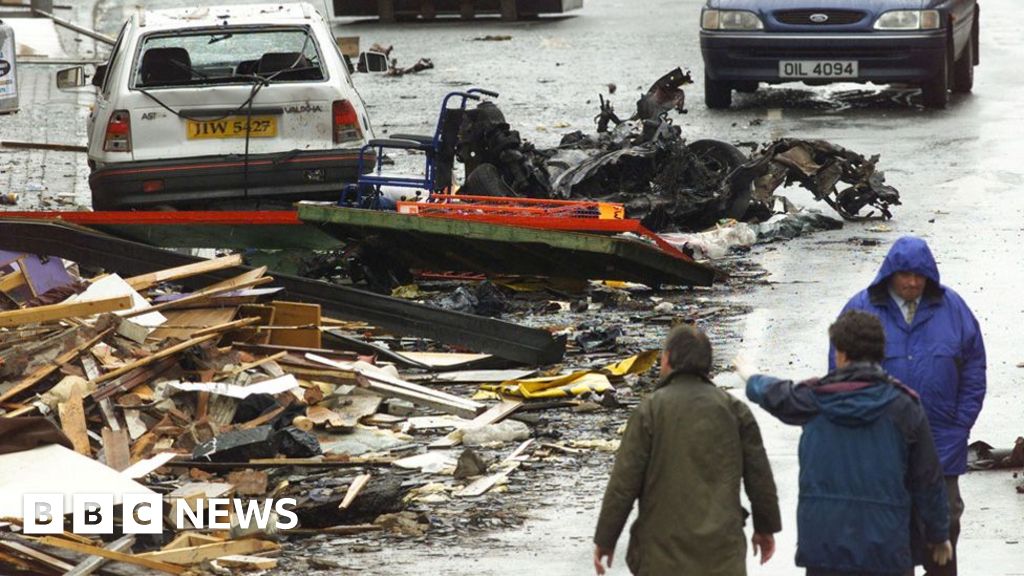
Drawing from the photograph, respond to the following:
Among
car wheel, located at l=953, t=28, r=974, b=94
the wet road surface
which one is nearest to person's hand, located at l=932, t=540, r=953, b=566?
the wet road surface

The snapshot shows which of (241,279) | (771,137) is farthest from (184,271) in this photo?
(771,137)

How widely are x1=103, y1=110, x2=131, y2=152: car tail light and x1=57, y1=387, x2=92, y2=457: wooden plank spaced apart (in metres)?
4.36

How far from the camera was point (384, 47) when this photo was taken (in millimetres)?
25719

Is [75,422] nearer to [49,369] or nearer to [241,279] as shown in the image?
[49,369]

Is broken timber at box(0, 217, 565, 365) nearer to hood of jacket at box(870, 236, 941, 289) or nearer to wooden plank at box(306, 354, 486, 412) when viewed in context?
wooden plank at box(306, 354, 486, 412)

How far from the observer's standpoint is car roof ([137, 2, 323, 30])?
1338 cm

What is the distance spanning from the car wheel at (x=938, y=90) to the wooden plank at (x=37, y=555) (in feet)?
46.8

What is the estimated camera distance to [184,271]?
1081cm

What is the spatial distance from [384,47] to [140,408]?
56.9ft

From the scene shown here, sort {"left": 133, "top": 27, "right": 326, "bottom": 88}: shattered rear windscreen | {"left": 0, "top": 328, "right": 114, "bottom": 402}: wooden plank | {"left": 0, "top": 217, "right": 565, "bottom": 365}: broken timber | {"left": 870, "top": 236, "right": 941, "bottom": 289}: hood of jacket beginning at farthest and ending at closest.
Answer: {"left": 133, "top": 27, "right": 326, "bottom": 88}: shattered rear windscreen → {"left": 0, "top": 217, "right": 565, "bottom": 365}: broken timber → {"left": 0, "top": 328, "right": 114, "bottom": 402}: wooden plank → {"left": 870, "top": 236, "right": 941, "bottom": 289}: hood of jacket

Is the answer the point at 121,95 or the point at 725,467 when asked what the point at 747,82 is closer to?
the point at 121,95

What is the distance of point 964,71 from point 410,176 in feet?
33.0


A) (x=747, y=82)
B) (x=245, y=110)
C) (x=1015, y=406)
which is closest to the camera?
(x=1015, y=406)

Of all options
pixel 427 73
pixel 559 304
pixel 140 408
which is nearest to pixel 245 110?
pixel 559 304
